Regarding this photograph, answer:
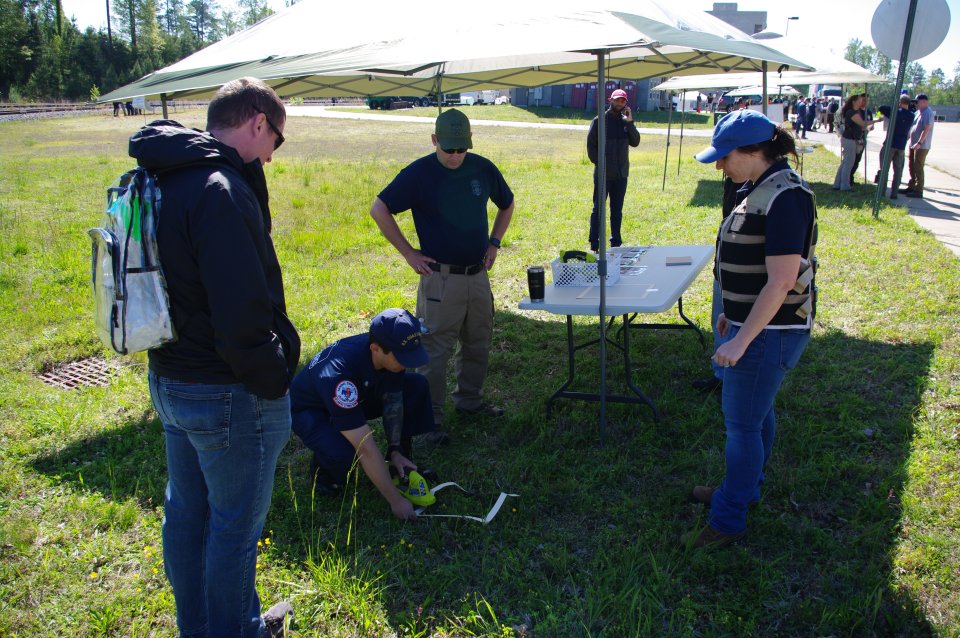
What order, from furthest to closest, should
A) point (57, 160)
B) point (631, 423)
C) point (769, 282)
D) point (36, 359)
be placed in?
point (57, 160) < point (36, 359) < point (631, 423) < point (769, 282)

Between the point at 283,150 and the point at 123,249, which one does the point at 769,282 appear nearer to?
the point at 123,249

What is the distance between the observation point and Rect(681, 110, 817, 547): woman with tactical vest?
2.27 m

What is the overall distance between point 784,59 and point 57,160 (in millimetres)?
19125

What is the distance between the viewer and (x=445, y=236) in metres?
3.64

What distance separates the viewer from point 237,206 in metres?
1.63

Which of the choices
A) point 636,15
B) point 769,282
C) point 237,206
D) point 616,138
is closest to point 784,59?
point 636,15

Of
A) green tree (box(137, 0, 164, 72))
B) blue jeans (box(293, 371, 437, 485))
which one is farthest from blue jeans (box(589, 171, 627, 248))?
green tree (box(137, 0, 164, 72))

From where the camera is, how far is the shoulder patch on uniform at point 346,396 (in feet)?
9.16

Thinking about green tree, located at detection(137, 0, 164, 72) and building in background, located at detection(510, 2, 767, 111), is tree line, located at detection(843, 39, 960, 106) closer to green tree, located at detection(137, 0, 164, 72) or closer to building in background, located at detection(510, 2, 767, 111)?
building in background, located at detection(510, 2, 767, 111)

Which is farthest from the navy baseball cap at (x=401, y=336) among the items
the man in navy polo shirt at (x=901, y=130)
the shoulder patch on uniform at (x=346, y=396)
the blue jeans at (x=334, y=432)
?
the man in navy polo shirt at (x=901, y=130)

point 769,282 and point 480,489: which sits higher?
point 769,282

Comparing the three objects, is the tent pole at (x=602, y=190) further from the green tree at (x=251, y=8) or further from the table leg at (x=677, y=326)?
the green tree at (x=251, y=8)

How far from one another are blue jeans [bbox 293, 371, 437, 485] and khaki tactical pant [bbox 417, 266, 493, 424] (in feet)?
1.44

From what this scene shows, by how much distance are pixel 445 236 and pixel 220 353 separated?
2080 mm
